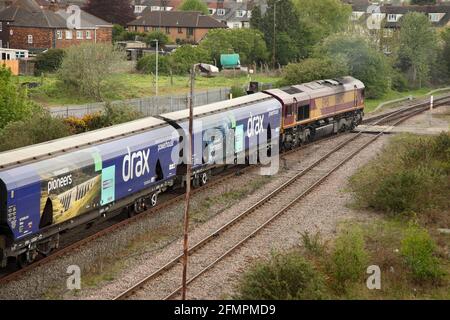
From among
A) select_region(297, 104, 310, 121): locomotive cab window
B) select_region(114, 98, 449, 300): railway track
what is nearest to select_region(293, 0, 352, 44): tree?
select_region(297, 104, 310, 121): locomotive cab window

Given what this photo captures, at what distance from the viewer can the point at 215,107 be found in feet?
110

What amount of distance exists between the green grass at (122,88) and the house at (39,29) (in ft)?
36.0

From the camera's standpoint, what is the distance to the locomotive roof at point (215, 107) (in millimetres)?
30266

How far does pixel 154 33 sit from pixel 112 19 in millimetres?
17860

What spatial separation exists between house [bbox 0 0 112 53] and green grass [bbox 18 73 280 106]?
10982mm

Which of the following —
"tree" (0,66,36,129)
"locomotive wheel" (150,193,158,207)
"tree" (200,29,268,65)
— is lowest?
"locomotive wheel" (150,193,158,207)

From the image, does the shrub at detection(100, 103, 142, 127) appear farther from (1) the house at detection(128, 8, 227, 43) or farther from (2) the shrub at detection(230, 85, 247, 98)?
(1) the house at detection(128, 8, 227, 43)

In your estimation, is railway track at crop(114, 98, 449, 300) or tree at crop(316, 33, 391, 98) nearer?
railway track at crop(114, 98, 449, 300)

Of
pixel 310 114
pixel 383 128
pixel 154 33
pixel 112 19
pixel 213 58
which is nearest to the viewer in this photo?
pixel 310 114

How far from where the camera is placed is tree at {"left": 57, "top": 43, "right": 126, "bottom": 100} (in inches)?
2237

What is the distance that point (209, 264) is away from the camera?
70.2 feet

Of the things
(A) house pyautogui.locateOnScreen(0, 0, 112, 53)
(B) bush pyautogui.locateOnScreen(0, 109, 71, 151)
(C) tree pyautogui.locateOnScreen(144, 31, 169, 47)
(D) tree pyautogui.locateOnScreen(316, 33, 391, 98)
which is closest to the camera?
(B) bush pyautogui.locateOnScreen(0, 109, 71, 151)
